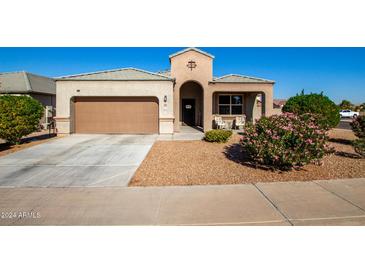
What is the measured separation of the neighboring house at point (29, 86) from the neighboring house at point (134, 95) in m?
7.06

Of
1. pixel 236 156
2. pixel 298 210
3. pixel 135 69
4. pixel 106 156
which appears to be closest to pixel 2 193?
pixel 106 156

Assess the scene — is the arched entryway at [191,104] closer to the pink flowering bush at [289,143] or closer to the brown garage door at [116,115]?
the brown garage door at [116,115]

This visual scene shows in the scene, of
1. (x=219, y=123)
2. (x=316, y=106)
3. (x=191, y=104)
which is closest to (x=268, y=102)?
(x=219, y=123)

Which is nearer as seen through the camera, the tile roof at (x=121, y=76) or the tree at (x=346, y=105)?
the tile roof at (x=121, y=76)

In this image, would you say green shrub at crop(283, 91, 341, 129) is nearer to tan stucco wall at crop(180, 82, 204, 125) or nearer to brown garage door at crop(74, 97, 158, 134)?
brown garage door at crop(74, 97, 158, 134)

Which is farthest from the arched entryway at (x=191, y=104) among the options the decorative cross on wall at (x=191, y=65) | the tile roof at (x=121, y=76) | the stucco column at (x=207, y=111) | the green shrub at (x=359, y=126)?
the green shrub at (x=359, y=126)

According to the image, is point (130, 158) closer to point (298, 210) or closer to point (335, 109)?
point (298, 210)

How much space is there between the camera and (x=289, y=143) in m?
6.77

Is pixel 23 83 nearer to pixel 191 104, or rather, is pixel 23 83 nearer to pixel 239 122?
pixel 191 104

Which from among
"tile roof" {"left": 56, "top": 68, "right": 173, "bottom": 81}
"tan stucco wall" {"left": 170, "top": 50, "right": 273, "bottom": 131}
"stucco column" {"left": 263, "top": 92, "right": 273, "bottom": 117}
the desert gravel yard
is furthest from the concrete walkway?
"stucco column" {"left": 263, "top": 92, "right": 273, "bottom": 117}

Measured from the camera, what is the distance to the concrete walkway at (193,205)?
415cm

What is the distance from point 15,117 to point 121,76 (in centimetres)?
669

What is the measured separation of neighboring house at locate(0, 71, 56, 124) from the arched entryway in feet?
38.6

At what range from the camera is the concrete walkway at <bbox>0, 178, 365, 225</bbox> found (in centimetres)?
415
